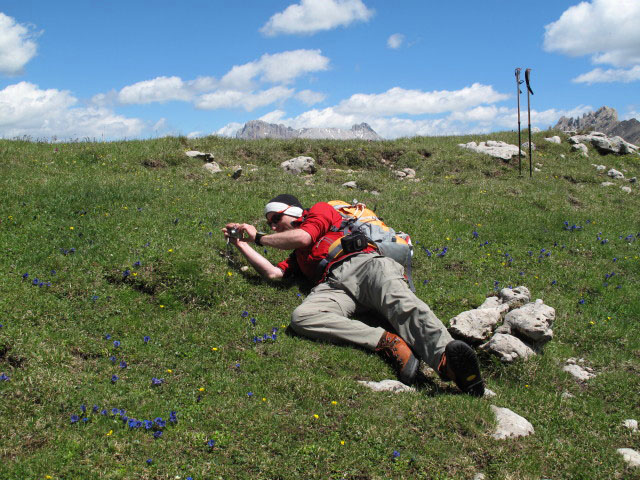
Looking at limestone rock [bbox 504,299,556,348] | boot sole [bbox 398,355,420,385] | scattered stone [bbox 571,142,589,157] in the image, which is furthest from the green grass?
scattered stone [bbox 571,142,589,157]

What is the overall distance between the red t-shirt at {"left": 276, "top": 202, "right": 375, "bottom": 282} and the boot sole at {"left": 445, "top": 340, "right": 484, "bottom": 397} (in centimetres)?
229

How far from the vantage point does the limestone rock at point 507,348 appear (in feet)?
21.4

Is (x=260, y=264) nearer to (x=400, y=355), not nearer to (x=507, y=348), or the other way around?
(x=400, y=355)

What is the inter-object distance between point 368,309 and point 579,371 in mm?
2944

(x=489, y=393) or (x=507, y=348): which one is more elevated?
(x=507, y=348)

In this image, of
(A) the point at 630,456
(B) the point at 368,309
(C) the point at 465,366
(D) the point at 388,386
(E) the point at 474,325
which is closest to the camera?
(A) the point at 630,456

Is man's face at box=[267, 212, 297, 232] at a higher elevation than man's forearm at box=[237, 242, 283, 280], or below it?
higher

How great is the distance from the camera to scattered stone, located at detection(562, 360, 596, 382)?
655 centimetres

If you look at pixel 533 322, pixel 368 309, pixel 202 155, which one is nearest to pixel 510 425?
pixel 533 322

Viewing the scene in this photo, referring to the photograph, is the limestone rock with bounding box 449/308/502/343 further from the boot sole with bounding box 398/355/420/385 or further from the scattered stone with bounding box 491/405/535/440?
the scattered stone with bounding box 491/405/535/440

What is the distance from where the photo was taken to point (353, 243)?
24.0 ft

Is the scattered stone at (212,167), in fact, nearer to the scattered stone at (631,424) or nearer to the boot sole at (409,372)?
the boot sole at (409,372)

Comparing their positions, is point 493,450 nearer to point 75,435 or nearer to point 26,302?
point 75,435

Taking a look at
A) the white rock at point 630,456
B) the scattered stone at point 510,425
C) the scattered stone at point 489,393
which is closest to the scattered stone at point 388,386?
the scattered stone at point 489,393
